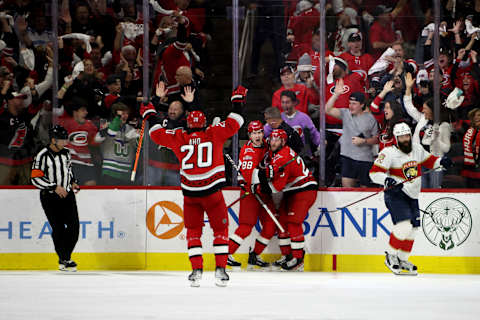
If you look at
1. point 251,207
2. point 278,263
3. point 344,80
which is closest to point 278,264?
point 278,263

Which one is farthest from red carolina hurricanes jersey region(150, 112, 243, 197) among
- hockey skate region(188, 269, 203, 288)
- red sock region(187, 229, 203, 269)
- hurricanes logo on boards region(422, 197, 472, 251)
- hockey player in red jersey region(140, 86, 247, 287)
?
hurricanes logo on boards region(422, 197, 472, 251)

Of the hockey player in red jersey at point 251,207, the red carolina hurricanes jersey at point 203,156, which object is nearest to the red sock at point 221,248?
the red carolina hurricanes jersey at point 203,156

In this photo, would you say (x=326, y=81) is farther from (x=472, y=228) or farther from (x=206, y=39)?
(x=472, y=228)

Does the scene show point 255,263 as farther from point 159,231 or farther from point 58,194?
point 58,194

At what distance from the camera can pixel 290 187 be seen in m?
7.72

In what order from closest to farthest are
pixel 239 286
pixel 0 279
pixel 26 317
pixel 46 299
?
pixel 26 317 → pixel 46 299 → pixel 239 286 → pixel 0 279

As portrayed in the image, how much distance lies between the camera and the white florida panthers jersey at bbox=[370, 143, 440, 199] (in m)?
7.48

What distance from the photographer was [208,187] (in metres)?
6.36

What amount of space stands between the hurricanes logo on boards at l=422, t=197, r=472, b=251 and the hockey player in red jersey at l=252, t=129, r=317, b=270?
3.56ft

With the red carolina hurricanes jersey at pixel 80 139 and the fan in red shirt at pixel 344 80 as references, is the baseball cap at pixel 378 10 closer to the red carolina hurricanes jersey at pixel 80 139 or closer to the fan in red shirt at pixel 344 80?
the fan in red shirt at pixel 344 80

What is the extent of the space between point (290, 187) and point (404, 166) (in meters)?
1.06

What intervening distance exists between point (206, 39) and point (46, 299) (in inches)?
139

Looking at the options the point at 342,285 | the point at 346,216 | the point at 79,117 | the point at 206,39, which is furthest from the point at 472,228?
the point at 79,117

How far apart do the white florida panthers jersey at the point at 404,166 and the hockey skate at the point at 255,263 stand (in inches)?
50.9
